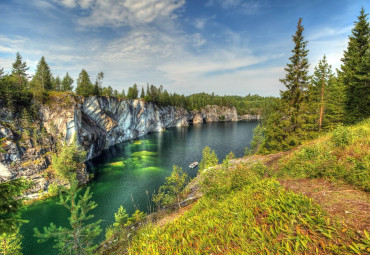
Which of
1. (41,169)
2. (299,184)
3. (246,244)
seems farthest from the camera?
(41,169)

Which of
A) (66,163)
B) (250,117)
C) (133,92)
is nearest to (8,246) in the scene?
(66,163)

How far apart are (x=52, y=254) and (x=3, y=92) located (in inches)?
1415

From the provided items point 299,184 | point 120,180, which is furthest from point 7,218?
point 120,180

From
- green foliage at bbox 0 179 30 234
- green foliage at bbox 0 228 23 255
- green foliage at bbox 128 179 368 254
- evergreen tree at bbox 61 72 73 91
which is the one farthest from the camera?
evergreen tree at bbox 61 72 73 91

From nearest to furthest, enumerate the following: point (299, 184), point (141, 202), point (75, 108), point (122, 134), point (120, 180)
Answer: point (299, 184)
point (141, 202)
point (120, 180)
point (75, 108)
point (122, 134)

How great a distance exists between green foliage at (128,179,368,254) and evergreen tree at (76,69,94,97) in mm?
65964

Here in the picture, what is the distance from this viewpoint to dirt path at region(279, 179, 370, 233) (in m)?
3.85

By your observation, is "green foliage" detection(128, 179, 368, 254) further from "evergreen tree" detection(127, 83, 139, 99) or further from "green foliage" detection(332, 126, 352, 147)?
"evergreen tree" detection(127, 83, 139, 99)

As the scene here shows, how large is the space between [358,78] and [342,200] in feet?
70.4

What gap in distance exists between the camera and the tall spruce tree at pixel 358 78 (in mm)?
18453

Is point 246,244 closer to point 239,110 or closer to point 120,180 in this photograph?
point 120,180

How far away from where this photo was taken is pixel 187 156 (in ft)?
169

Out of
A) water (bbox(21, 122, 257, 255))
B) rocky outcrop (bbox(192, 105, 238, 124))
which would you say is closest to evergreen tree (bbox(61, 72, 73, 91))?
water (bbox(21, 122, 257, 255))

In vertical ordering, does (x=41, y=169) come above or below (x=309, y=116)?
below
